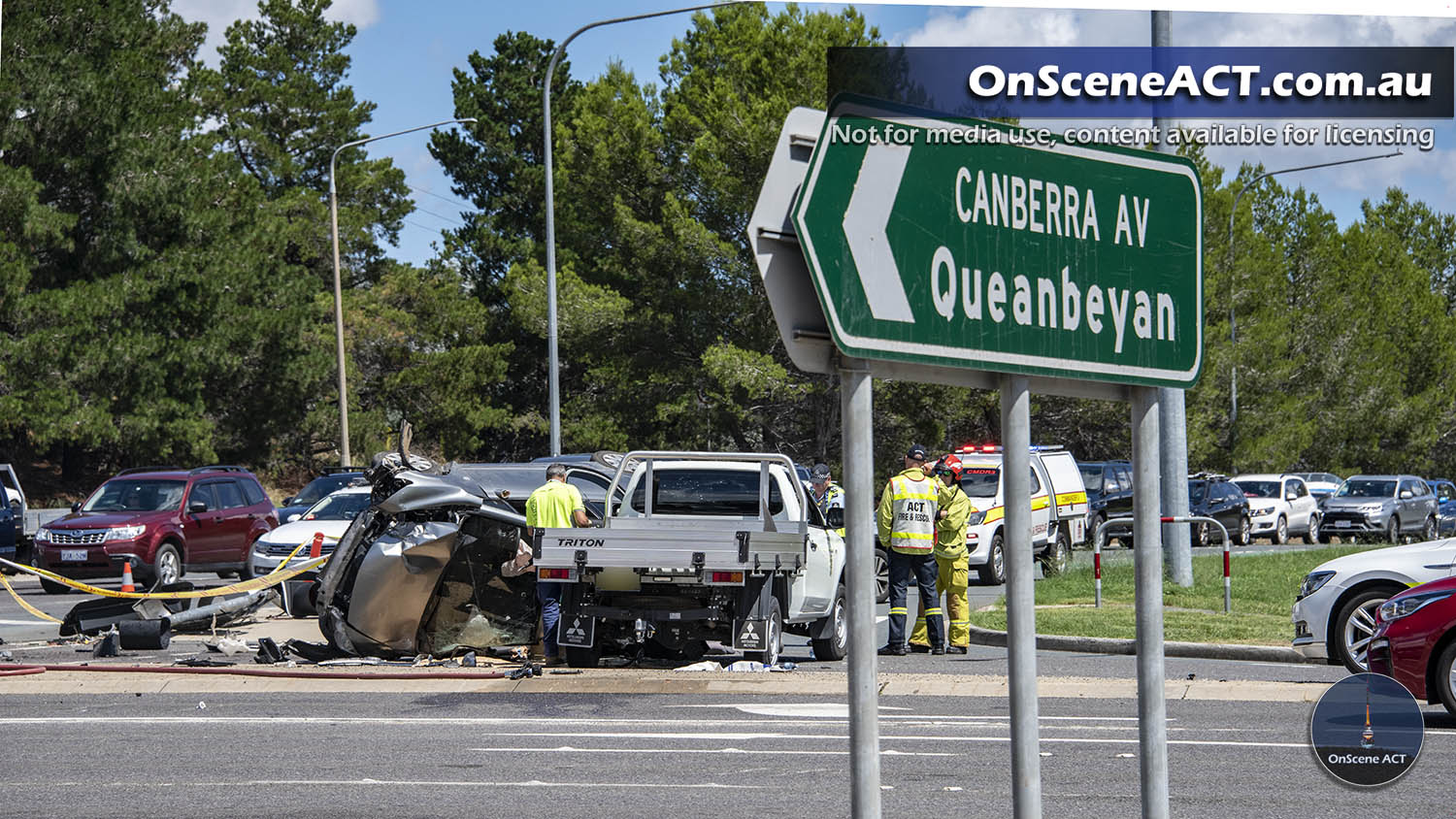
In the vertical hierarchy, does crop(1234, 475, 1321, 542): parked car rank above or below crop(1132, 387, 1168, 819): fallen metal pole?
below

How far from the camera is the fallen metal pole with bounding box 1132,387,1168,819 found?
3.85 meters

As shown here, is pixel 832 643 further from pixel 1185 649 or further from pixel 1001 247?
pixel 1001 247

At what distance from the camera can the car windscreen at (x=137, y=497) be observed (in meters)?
24.5

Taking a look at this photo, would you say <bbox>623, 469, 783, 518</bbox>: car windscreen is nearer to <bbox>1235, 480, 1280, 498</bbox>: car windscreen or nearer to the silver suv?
<bbox>1235, 480, 1280, 498</bbox>: car windscreen

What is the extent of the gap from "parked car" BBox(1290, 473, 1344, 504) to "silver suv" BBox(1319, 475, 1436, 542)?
8.70 ft

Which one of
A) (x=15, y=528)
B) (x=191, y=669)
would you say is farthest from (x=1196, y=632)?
(x=15, y=528)

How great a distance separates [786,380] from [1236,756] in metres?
32.9

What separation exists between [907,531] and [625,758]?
5693 mm

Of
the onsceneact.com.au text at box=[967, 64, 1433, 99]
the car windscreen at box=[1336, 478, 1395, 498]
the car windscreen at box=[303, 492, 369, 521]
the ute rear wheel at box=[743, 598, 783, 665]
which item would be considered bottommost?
the ute rear wheel at box=[743, 598, 783, 665]

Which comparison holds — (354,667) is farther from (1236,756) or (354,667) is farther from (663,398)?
(663,398)

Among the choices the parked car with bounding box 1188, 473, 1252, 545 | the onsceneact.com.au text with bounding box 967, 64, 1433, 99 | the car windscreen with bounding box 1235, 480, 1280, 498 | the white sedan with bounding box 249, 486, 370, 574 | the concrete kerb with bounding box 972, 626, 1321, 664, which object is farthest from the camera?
the car windscreen with bounding box 1235, 480, 1280, 498

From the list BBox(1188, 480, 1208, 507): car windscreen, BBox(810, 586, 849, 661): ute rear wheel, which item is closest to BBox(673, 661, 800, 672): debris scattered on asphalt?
A: BBox(810, 586, 849, 661): ute rear wheel

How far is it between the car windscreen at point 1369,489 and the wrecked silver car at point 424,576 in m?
31.2

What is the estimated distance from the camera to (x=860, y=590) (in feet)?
11.5
